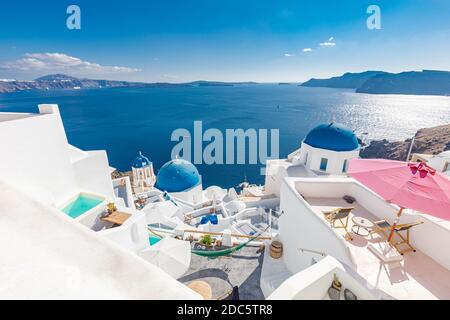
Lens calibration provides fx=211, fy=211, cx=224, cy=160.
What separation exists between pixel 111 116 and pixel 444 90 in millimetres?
272611

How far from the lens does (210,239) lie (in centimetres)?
1186

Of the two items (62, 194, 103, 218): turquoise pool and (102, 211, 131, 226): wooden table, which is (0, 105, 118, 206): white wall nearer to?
(62, 194, 103, 218): turquoise pool

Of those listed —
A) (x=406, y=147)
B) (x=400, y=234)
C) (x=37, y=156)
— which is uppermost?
(x=37, y=156)

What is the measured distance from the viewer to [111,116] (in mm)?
102000

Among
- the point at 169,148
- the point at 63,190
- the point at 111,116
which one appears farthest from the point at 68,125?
the point at 63,190

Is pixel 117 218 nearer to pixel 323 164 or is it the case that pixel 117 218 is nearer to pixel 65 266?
pixel 65 266

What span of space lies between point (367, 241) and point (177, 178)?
21.9 m

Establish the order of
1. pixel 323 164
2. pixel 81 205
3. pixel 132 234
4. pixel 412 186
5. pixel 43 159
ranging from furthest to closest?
1. pixel 323 164
2. pixel 81 205
3. pixel 132 234
4. pixel 43 159
5. pixel 412 186

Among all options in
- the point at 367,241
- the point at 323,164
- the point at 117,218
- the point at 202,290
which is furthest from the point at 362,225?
the point at 323,164

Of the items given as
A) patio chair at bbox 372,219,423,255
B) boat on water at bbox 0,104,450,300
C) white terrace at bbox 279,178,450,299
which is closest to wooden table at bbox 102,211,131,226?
boat on water at bbox 0,104,450,300

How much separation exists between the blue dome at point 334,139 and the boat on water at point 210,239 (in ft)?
22.6

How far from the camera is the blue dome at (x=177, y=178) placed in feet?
83.6

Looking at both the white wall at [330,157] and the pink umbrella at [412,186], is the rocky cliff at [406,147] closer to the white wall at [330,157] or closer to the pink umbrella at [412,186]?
the white wall at [330,157]

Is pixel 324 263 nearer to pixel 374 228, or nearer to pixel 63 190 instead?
pixel 374 228
